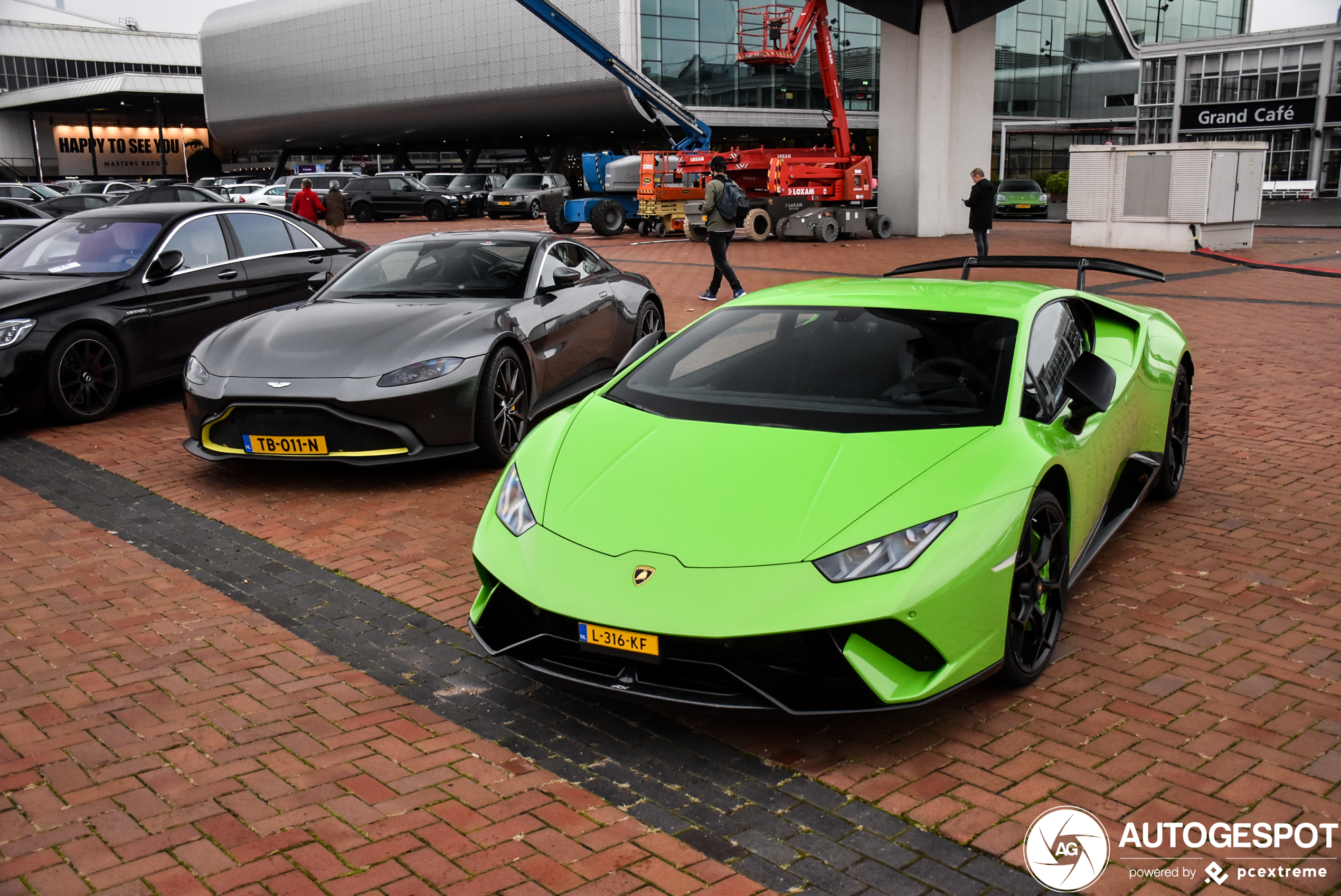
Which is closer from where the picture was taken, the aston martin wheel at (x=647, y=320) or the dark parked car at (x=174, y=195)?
the aston martin wheel at (x=647, y=320)

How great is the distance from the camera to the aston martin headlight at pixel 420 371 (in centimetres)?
660

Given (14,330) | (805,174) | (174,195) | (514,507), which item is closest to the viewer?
(514,507)

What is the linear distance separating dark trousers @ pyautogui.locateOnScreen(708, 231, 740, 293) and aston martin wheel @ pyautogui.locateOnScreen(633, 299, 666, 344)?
17.7ft

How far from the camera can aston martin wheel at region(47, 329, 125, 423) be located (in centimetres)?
852

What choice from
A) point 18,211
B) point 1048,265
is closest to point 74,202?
point 18,211

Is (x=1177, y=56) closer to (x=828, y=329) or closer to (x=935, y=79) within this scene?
(x=935, y=79)

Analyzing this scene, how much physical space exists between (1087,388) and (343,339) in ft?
14.4

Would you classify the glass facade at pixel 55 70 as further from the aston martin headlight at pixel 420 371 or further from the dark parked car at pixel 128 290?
the aston martin headlight at pixel 420 371

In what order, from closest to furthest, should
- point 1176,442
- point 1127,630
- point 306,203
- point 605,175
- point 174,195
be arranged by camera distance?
point 1127,630, point 1176,442, point 174,195, point 306,203, point 605,175

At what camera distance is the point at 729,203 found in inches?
610

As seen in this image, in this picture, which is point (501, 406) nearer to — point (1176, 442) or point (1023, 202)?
point (1176, 442)

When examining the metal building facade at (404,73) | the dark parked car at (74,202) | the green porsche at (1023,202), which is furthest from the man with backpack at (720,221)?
the metal building facade at (404,73)

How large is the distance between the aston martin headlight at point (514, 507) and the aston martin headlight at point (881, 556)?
1115 mm

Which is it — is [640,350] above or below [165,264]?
below
